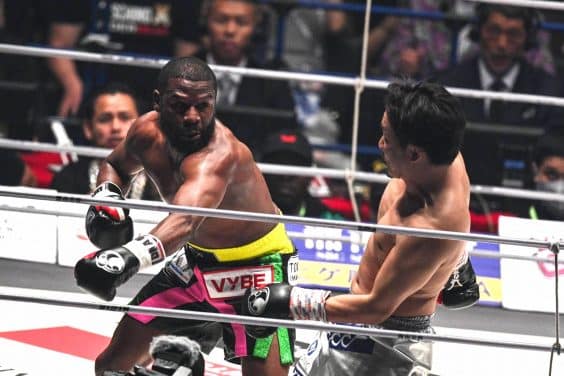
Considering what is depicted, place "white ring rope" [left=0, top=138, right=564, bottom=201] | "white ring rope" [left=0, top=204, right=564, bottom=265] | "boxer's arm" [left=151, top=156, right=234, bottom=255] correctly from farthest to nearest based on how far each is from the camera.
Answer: "white ring rope" [left=0, top=138, right=564, bottom=201]
"white ring rope" [left=0, top=204, right=564, bottom=265]
"boxer's arm" [left=151, top=156, right=234, bottom=255]

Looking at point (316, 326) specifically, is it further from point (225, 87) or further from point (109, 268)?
point (225, 87)

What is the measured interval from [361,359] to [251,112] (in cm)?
253

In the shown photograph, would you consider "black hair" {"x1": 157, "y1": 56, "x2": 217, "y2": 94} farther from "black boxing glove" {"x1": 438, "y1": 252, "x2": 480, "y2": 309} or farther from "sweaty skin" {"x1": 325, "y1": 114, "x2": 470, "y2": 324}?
"black boxing glove" {"x1": 438, "y1": 252, "x2": 480, "y2": 309}

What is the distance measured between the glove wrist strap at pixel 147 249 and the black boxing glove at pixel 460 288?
2.93 ft

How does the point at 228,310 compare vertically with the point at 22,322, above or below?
above

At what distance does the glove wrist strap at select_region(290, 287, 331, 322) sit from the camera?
125 inches

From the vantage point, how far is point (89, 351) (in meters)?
4.38

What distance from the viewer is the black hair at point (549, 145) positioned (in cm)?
547

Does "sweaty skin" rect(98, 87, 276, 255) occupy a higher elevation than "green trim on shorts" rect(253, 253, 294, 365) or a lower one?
higher

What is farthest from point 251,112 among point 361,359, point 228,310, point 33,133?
point 361,359

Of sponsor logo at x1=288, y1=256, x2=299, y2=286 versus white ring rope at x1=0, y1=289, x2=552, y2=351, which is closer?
white ring rope at x1=0, y1=289, x2=552, y2=351

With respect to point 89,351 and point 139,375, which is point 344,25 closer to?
point 89,351

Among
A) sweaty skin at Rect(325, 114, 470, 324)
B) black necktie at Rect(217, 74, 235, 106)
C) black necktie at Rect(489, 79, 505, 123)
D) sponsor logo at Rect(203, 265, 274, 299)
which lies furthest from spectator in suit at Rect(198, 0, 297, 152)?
sweaty skin at Rect(325, 114, 470, 324)

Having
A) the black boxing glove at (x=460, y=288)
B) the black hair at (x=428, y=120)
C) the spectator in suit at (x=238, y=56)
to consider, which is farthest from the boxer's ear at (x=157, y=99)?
the spectator in suit at (x=238, y=56)
